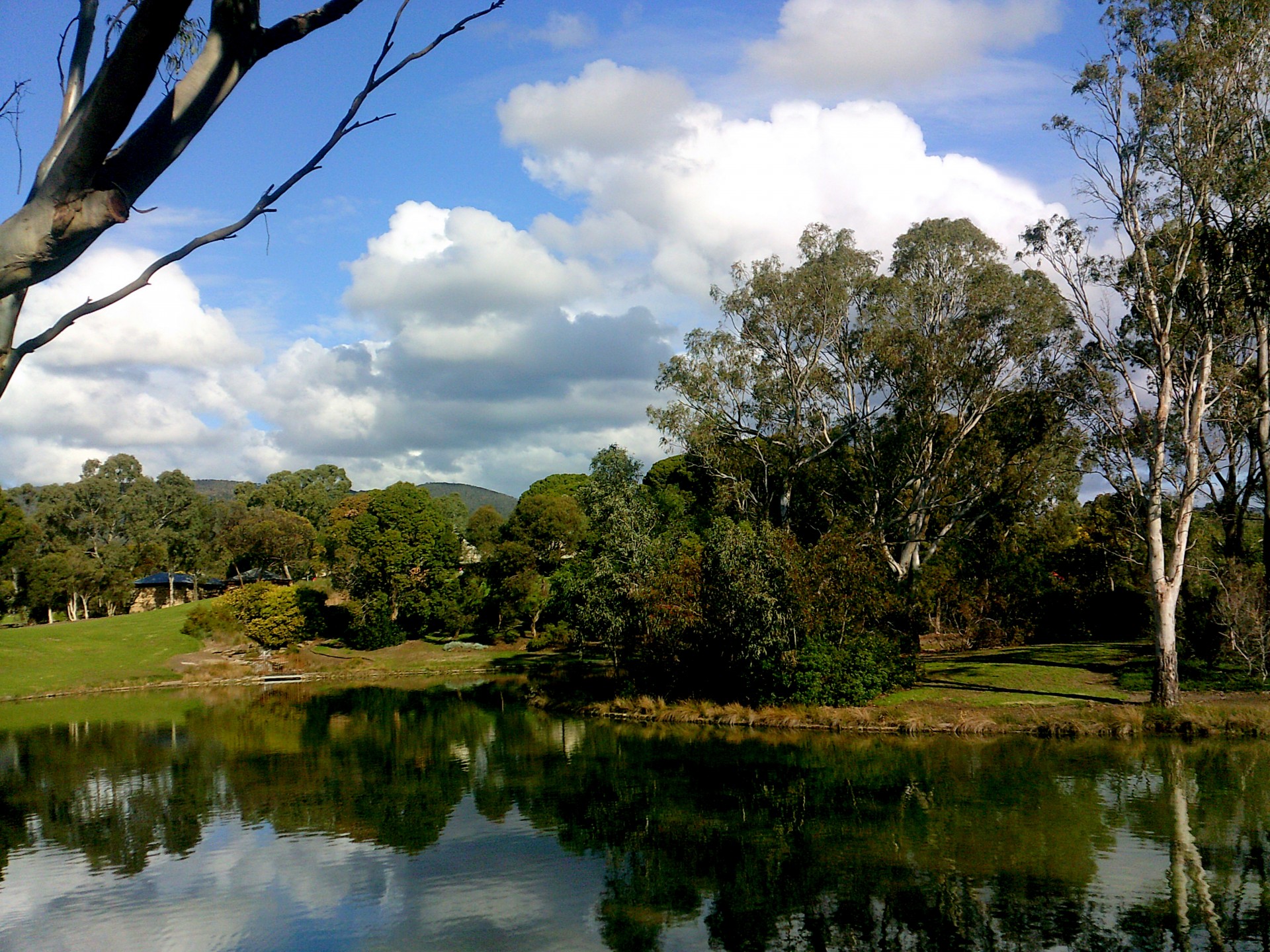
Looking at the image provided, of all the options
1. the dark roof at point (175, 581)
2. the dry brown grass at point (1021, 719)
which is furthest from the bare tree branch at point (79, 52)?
the dark roof at point (175, 581)

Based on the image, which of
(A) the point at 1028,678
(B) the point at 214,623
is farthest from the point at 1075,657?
(B) the point at 214,623

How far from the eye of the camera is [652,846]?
17844 mm

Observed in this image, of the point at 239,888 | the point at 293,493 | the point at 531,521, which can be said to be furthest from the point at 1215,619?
the point at 293,493

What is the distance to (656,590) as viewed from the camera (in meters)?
34.1

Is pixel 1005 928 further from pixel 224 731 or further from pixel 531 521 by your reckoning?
pixel 531 521

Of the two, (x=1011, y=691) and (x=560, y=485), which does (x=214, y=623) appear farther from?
(x=1011, y=691)

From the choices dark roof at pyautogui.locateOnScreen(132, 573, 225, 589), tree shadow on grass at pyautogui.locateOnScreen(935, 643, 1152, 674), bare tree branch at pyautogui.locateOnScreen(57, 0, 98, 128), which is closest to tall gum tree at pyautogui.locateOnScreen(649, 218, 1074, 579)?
tree shadow on grass at pyautogui.locateOnScreen(935, 643, 1152, 674)

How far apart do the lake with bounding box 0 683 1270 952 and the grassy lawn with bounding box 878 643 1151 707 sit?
3857 millimetres

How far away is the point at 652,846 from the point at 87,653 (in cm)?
5217

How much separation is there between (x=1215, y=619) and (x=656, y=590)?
19043 millimetres

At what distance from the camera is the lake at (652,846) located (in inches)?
522

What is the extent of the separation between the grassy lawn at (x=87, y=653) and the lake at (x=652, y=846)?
24874mm

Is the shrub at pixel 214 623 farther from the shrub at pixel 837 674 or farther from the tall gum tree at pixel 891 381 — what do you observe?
the shrub at pixel 837 674

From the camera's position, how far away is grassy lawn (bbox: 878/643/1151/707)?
29.8 metres
